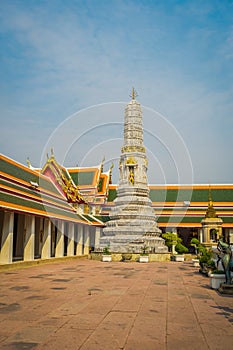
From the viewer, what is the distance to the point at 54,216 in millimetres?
23797

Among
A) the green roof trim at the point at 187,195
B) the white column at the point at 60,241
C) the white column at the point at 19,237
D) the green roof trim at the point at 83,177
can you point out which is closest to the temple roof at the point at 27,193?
the white column at the point at 60,241

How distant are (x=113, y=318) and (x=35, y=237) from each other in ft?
69.6

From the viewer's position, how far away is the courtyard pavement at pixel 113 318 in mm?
5500

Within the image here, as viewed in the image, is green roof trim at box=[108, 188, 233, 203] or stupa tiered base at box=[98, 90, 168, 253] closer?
stupa tiered base at box=[98, 90, 168, 253]

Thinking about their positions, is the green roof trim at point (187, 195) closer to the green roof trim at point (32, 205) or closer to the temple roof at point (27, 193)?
the temple roof at point (27, 193)

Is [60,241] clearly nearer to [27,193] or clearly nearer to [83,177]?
[27,193]

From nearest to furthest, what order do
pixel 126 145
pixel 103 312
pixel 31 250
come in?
1. pixel 103 312
2. pixel 31 250
3. pixel 126 145

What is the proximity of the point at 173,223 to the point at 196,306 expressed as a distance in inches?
1339

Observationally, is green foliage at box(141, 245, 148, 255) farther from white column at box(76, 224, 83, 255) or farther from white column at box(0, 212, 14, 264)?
white column at box(0, 212, 14, 264)

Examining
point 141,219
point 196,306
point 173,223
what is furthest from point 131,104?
point 196,306

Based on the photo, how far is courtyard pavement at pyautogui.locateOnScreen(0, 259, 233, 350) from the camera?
5.50 meters

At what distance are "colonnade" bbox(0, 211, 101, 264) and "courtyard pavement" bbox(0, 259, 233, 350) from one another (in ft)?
24.9

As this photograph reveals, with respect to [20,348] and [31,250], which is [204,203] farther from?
[20,348]

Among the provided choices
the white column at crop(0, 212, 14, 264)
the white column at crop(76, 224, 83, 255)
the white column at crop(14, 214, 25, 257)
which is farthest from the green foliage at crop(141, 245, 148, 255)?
the white column at crop(0, 212, 14, 264)
